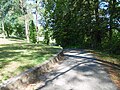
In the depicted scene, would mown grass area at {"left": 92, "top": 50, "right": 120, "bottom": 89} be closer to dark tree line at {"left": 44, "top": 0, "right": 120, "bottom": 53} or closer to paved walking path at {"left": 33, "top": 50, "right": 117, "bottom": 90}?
paved walking path at {"left": 33, "top": 50, "right": 117, "bottom": 90}

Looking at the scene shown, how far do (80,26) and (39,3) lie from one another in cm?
1404

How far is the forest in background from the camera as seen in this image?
24.0 meters

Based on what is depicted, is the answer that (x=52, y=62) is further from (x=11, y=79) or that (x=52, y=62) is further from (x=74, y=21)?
(x=74, y=21)

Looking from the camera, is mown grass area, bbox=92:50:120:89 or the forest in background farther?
the forest in background

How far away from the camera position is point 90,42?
2997 centimetres

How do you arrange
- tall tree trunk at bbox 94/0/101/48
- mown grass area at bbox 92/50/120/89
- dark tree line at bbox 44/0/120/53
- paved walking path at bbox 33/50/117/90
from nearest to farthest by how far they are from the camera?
paved walking path at bbox 33/50/117/90
mown grass area at bbox 92/50/120/89
dark tree line at bbox 44/0/120/53
tall tree trunk at bbox 94/0/101/48

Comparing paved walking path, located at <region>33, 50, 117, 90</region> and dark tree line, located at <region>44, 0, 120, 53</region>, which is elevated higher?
dark tree line, located at <region>44, 0, 120, 53</region>

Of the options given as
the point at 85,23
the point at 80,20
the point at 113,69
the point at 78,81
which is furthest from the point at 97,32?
the point at 78,81

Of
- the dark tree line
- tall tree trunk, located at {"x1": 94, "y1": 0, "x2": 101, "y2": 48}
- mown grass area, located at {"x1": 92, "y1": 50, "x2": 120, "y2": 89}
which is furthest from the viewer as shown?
tall tree trunk, located at {"x1": 94, "y1": 0, "x2": 101, "y2": 48}

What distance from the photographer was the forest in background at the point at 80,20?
78.8 ft

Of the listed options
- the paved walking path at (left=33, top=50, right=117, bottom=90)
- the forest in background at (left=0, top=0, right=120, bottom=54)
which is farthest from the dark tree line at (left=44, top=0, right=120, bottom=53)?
the paved walking path at (left=33, top=50, right=117, bottom=90)

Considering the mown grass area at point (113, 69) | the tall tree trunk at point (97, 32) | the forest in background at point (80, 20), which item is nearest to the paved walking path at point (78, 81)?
the mown grass area at point (113, 69)

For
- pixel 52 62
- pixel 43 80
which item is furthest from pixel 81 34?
pixel 43 80

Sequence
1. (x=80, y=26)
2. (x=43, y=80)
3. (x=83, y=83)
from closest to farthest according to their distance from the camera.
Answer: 1. (x=83, y=83)
2. (x=43, y=80)
3. (x=80, y=26)
